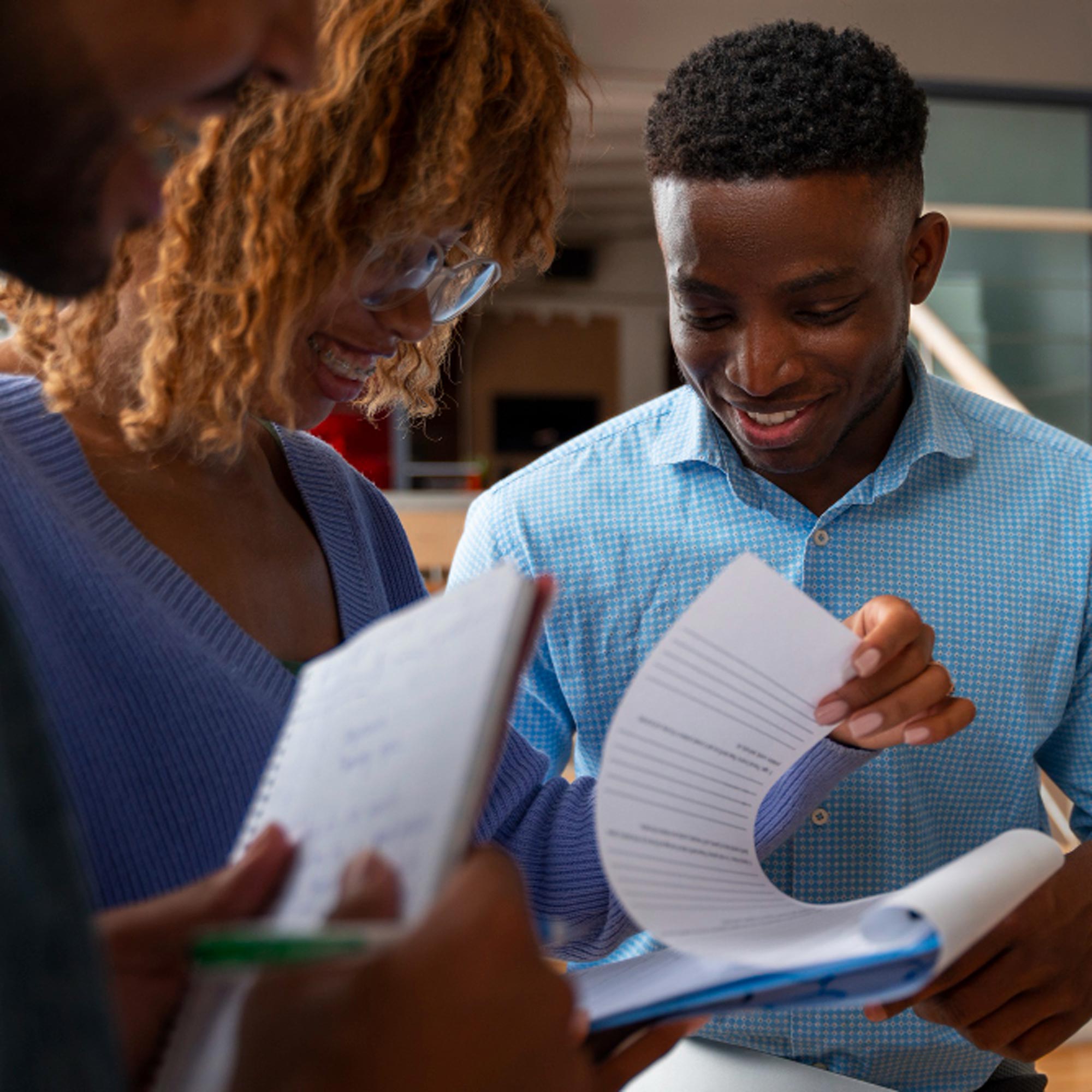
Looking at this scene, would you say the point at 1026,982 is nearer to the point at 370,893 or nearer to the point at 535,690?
the point at 535,690

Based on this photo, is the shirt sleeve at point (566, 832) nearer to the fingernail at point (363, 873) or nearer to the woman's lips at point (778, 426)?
the woman's lips at point (778, 426)

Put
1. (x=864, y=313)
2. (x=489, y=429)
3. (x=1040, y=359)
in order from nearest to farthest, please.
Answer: (x=864, y=313) < (x=1040, y=359) < (x=489, y=429)

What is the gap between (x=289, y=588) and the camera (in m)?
1.00

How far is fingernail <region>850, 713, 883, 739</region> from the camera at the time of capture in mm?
925

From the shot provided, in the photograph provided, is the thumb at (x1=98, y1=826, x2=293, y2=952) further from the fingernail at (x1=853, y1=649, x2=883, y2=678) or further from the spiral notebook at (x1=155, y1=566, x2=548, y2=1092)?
the fingernail at (x1=853, y1=649, x2=883, y2=678)

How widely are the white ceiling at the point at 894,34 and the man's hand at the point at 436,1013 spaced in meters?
5.17

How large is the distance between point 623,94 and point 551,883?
16.9ft

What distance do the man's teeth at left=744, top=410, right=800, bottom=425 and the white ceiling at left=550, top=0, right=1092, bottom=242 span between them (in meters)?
4.36

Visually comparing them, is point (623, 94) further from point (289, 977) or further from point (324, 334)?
point (289, 977)

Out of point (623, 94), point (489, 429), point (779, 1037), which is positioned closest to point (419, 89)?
point (779, 1037)

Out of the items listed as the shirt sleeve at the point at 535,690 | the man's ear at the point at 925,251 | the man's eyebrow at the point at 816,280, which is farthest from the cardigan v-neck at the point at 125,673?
the man's ear at the point at 925,251

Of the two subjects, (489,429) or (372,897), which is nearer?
(372,897)

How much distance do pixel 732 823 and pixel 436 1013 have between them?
437 mm

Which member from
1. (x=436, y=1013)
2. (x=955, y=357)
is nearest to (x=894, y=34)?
(x=955, y=357)
